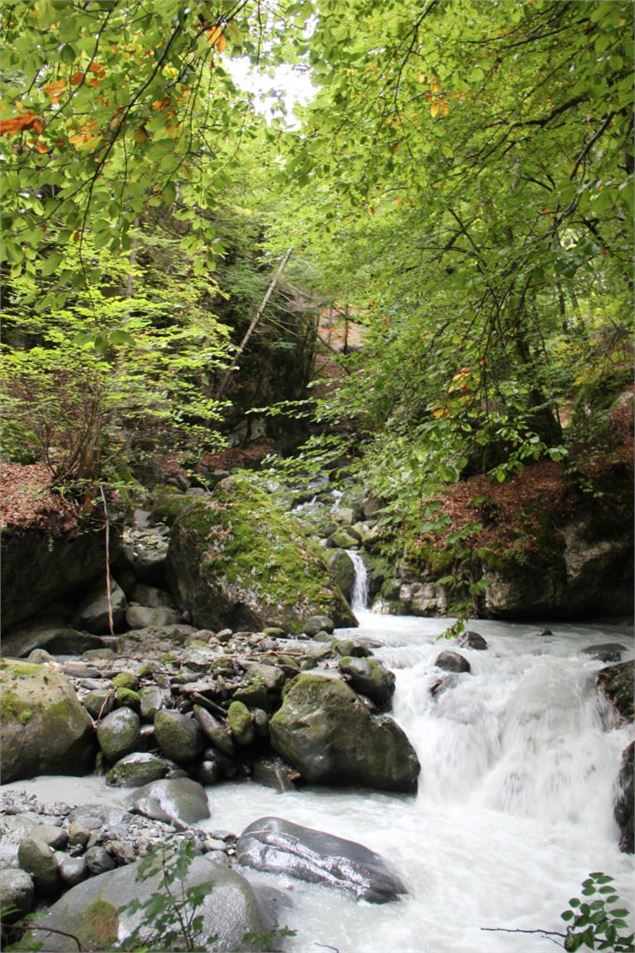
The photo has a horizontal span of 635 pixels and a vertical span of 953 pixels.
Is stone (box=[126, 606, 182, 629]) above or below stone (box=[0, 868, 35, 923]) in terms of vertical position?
above

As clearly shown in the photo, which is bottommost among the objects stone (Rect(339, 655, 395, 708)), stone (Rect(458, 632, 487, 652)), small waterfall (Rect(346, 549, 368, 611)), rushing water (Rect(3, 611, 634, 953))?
rushing water (Rect(3, 611, 634, 953))

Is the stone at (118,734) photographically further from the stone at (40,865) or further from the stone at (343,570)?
the stone at (343,570)

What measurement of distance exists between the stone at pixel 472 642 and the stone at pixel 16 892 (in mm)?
5380

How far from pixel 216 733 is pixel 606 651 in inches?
185

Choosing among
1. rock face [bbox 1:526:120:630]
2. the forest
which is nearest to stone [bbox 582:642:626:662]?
the forest

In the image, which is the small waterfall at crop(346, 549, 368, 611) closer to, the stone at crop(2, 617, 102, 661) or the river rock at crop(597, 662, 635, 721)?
the stone at crop(2, 617, 102, 661)

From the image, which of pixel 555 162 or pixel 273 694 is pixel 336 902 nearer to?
pixel 273 694

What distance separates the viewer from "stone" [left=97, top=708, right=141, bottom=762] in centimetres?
502

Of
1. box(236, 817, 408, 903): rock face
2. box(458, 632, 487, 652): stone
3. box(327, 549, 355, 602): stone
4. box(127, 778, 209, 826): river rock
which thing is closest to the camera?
box(236, 817, 408, 903): rock face

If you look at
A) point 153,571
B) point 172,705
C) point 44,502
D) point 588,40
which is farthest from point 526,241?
point 153,571

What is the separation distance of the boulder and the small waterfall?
3.83 m

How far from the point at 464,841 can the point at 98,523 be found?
19.9 feet

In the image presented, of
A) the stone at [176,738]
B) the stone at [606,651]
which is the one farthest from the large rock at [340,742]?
the stone at [606,651]

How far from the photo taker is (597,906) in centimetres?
225
